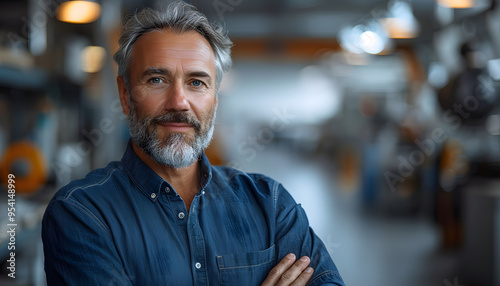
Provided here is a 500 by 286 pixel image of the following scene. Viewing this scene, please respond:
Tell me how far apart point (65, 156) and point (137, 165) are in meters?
1.75

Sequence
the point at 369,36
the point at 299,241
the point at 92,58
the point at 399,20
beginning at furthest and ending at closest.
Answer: the point at 369,36
the point at 399,20
the point at 92,58
the point at 299,241

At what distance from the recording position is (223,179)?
1303 mm

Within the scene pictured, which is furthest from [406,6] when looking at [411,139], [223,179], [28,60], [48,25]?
[223,179]

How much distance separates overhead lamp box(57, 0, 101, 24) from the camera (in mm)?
2526

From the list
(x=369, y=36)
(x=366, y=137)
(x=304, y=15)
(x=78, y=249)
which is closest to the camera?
(x=78, y=249)

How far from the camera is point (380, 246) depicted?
4.46 metres

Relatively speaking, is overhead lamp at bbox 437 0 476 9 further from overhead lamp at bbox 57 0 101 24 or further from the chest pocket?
the chest pocket

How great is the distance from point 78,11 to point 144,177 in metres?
1.78

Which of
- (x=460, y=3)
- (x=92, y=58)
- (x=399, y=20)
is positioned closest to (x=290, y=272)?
(x=92, y=58)

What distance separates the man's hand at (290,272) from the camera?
1.14m

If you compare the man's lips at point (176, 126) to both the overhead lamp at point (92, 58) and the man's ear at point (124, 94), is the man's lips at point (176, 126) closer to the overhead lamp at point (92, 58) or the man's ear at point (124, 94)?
the man's ear at point (124, 94)

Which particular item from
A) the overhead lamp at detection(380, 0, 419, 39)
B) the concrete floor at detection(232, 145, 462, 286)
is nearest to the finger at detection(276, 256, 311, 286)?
the concrete floor at detection(232, 145, 462, 286)

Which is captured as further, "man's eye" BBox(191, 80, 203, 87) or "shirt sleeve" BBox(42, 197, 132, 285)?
"man's eye" BBox(191, 80, 203, 87)

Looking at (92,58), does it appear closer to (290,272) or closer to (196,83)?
(196,83)
